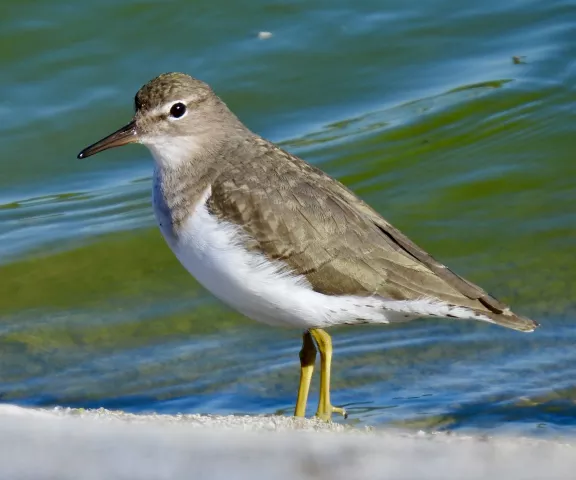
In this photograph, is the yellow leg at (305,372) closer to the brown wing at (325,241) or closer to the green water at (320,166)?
the green water at (320,166)

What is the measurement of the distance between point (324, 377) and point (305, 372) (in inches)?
8.3

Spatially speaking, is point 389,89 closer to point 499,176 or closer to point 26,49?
point 499,176

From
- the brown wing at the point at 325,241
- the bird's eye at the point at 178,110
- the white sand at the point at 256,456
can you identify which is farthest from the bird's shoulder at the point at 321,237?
the white sand at the point at 256,456

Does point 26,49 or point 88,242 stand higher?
point 26,49

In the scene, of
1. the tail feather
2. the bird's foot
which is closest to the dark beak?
the bird's foot

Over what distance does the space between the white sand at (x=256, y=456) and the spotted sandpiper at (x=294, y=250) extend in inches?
118

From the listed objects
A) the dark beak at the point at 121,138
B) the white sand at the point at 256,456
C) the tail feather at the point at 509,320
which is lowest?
the tail feather at the point at 509,320

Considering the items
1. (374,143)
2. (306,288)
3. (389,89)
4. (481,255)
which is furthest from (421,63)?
(306,288)

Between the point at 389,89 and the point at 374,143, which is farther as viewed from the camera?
the point at 389,89

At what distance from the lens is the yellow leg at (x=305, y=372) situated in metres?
8.06

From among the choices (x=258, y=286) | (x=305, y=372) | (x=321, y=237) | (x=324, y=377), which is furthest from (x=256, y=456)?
(x=305, y=372)

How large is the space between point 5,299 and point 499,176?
538 cm

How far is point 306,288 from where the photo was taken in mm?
7496

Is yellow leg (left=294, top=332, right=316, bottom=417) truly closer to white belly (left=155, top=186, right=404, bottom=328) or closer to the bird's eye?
white belly (left=155, top=186, right=404, bottom=328)
